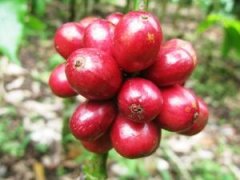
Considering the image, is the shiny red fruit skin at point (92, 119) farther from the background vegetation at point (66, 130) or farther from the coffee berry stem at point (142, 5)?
the background vegetation at point (66, 130)

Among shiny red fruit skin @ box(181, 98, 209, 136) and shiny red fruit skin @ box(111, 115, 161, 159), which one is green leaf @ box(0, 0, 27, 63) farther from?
shiny red fruit skin @ box(181, 98, 209, 136)

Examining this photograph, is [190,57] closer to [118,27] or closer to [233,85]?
[118,27]

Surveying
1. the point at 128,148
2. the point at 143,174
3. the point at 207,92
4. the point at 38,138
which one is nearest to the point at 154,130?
the point at 128,148

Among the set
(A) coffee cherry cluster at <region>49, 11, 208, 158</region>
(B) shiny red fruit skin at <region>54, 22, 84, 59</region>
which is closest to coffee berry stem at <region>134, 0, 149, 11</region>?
(A) coffee cherry cluster at <region>49, 11, 208, 158</region>

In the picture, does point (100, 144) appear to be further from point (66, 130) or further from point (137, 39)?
point (66, 130)

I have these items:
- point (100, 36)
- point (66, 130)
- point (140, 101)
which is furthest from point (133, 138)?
point (66, 130)

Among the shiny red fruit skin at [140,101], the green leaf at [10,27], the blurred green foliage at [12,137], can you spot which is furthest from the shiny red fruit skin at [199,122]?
the blurred green foliage at [12,137]
